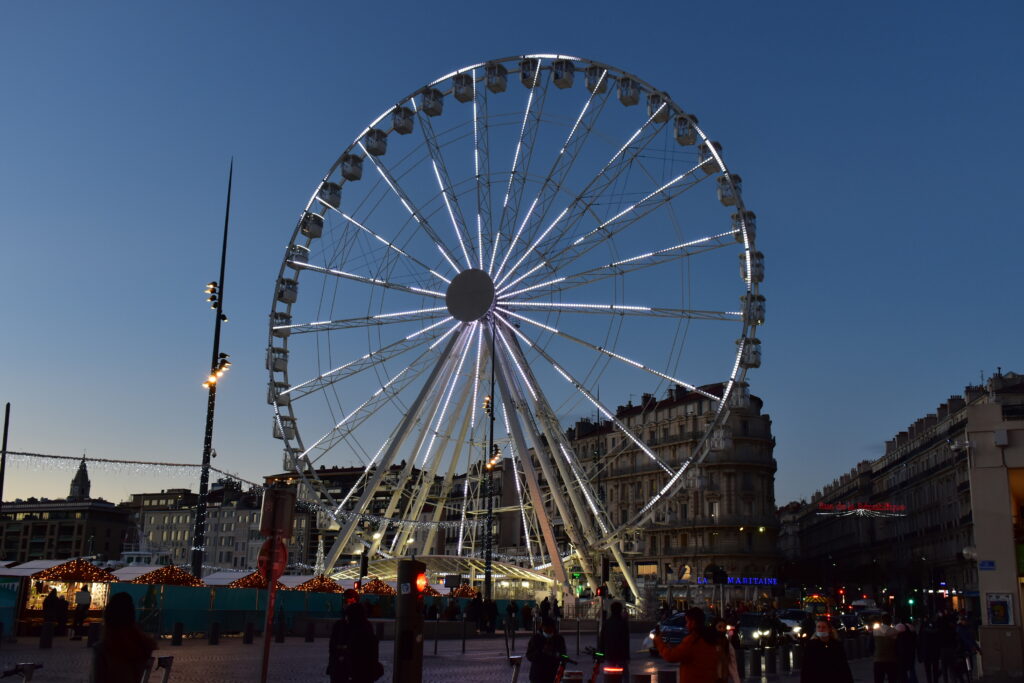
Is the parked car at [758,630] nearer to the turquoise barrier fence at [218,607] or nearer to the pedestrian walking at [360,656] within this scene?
the turquoise barrier fence at [218,607]

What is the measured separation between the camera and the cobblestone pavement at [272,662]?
19.4m

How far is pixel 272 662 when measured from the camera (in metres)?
23.4

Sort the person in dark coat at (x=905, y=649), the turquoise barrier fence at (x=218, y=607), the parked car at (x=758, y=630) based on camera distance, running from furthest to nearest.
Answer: the parked car at (x=758, y=630) < the turquoise barrier fence at (x=218, y=607) < the person in dark coat at (x=905, y=649)

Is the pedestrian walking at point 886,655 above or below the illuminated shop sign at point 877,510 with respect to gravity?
below

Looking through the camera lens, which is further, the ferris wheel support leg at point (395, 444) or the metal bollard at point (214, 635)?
the ferris wheel support leg at point (395, 444)

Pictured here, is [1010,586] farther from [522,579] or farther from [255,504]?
[255,504]

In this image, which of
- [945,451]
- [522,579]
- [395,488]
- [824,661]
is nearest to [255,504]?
[945,451]

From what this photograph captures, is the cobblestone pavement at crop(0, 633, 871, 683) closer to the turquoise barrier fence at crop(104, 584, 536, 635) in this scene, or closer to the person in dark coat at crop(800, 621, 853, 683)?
the turquoise barrier fence at crop(104, 584, 536, 635)

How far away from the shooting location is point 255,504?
15638 centimetres

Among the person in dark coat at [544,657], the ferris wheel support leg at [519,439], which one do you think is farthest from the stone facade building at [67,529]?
the person in dark coat at [544,657]

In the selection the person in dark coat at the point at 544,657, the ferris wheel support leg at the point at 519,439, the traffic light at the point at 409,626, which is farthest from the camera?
the ferris wheel support leg at the point at 519,439

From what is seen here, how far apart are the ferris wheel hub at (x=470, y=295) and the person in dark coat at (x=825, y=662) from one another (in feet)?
84.5

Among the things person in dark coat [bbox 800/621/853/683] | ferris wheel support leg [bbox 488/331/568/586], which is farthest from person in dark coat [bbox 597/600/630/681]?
ferris wheel support leg [bbox 488/331/568/586]

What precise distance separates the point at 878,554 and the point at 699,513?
98.9ft
